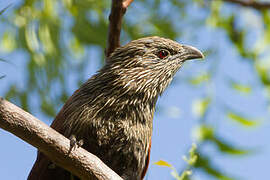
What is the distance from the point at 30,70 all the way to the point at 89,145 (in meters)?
1.45

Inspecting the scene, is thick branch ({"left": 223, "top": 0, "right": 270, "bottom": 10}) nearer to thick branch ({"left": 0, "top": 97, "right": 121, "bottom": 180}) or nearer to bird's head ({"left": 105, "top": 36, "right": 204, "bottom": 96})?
bird's head ({"left": 105, "top": 36, "right": 204, "bottom": 96})

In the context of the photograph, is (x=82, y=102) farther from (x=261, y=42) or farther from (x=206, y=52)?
(x=261, y=42)

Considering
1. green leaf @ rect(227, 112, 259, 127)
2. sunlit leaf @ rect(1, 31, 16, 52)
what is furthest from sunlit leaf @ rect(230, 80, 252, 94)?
sunlit leaf @ rect(1, 31, 16, 52)

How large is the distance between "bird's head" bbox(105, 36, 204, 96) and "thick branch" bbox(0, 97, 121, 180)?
121 cm

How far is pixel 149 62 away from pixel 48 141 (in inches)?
75.2

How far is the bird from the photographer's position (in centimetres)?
426

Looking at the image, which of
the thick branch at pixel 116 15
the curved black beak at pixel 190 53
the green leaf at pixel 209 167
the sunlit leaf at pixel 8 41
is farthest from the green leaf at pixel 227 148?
the sunlit leaf at pixel 8 41

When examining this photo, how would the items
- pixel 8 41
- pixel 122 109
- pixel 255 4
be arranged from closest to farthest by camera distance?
pixel 122 109 < pixel 8 41 < pixel 255 4

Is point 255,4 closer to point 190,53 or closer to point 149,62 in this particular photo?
point 190,53

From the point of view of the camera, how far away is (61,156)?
3479mm

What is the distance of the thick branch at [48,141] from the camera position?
10.7 feet

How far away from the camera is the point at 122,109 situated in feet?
14.5

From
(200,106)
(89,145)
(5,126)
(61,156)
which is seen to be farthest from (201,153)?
(5,126)

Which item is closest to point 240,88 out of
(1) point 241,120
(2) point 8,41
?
(1) point 241,120
